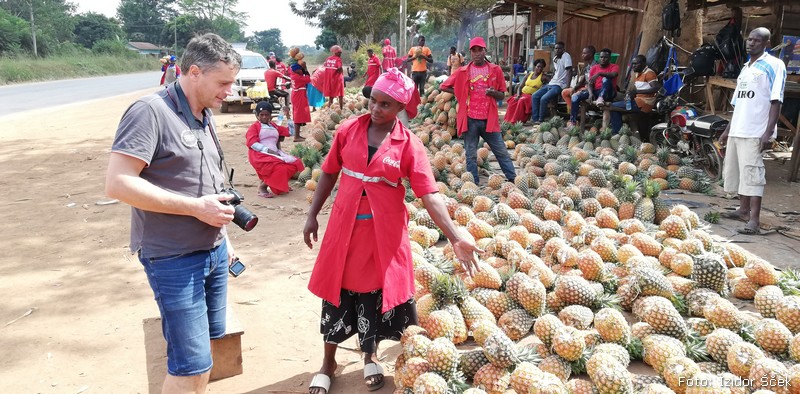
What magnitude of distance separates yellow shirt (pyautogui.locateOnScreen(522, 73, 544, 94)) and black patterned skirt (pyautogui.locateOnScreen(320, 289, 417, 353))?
432 inches

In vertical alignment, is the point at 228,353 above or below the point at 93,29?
below

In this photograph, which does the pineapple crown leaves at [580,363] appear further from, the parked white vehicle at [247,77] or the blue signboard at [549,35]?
the blue signboard at [549,35]

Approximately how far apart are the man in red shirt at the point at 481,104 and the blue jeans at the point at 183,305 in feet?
18.1

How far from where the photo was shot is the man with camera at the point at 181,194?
2.25m

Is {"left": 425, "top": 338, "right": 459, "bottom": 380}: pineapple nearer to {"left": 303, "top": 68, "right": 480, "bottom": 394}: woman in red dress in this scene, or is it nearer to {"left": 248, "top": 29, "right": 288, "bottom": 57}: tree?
{"left": 303, "top": 68, "right": 480, "bottom": 394}: woman in red dress

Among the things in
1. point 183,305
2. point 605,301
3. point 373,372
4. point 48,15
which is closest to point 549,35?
point 605,301

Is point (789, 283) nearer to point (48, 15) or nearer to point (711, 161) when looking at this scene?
point (711, 161)

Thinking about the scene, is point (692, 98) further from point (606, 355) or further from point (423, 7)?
point (423, 7)

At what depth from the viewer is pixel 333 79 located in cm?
1480

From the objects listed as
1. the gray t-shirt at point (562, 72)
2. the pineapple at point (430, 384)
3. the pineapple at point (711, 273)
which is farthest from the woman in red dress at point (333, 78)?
the pineapple at point (430, 384)

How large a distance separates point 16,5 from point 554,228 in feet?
217

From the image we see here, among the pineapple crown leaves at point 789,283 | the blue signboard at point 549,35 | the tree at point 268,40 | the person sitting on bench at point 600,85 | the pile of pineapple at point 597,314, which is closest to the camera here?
the pile of pineapple at point 597,314

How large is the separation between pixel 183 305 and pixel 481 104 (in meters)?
5.76

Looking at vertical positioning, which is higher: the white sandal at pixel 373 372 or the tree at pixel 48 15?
the tree at pixel 48 15
